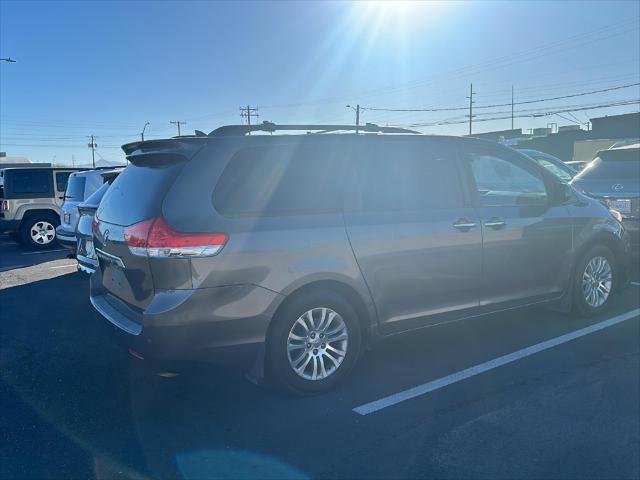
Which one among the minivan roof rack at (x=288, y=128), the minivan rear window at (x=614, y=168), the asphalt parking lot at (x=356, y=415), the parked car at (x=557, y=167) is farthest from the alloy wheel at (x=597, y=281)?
the parked car at (x=557, y=167)

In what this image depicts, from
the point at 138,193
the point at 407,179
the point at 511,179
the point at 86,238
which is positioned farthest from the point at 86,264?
the point at 511,179

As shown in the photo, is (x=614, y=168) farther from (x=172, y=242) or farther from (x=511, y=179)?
(x=172, y=242)

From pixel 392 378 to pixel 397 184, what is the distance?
5.06 feet

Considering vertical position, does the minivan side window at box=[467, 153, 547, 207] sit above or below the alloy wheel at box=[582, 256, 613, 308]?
above

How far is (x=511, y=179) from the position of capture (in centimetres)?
595

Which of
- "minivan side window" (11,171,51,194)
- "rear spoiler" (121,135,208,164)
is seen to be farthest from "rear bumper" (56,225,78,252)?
"rear spoiler" (121,135,208,164)

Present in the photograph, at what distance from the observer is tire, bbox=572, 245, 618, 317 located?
5401 millimetres

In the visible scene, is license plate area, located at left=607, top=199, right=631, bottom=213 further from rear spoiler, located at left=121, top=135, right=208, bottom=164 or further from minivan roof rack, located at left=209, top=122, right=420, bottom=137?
rear spoiler, located at left=121, top=135, right=208, bottom=164

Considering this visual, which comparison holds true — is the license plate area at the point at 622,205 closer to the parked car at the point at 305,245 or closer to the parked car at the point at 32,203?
the parked car at the point at 305,245

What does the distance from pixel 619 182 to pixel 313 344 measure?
244 inches

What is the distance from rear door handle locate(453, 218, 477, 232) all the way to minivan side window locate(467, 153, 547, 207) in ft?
0.98

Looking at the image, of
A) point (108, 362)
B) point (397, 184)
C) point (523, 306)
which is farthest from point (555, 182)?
point (108, 362)

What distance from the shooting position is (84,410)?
12.2ft

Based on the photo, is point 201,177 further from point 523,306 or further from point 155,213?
point 523,306
